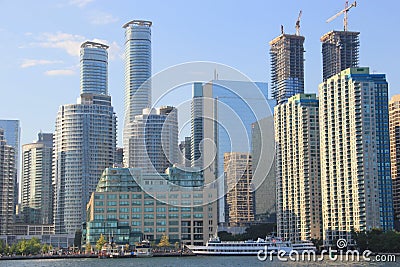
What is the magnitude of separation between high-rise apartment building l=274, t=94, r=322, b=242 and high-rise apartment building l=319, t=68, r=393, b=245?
10393 millimetres

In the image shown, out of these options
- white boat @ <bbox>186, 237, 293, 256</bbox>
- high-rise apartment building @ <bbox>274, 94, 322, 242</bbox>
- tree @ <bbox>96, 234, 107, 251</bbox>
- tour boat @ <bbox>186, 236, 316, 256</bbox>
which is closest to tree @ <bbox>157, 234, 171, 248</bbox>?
tour boat @ <bbox>186, 236, 316, 256</bbox>

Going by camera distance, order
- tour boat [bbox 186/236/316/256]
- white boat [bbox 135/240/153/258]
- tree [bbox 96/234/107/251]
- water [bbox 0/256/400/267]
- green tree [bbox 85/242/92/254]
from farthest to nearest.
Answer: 1. green tree [bbox 85/242/92/254]
2. tree [bbox 96/234/107/251]
3. tour boat [bbox 186/236/316/256]
4. white boat [bbox 135/240/153/258]
5. water [bbox 0/256/400/267]

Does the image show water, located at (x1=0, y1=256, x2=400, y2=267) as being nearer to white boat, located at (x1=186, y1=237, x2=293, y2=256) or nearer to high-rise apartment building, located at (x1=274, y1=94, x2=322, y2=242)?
white boat, located at (x1=186, y1=237, x2=293, y2=256)

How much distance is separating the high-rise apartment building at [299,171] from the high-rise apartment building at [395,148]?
19141 millimetres

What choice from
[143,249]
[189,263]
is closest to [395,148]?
[143,249]

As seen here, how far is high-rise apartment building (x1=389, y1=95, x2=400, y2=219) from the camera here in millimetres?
166500

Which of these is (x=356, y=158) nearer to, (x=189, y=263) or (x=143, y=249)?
(x=143, y=249)

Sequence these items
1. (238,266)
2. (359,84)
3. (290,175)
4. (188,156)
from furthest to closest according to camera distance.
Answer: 1. (290,175)
2. (359,84)
3. (188,156)
4. (238,266)

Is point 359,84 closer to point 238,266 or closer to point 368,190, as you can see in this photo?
point 368,190

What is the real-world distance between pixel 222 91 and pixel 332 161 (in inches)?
1208

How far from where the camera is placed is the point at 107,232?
134 m

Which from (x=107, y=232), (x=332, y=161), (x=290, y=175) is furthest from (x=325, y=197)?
(x=107, y=232)

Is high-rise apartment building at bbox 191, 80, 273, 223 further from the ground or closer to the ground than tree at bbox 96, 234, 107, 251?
further from the ground

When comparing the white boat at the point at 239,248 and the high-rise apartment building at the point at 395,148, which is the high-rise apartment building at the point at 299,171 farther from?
the white boat at the point at 239,248
